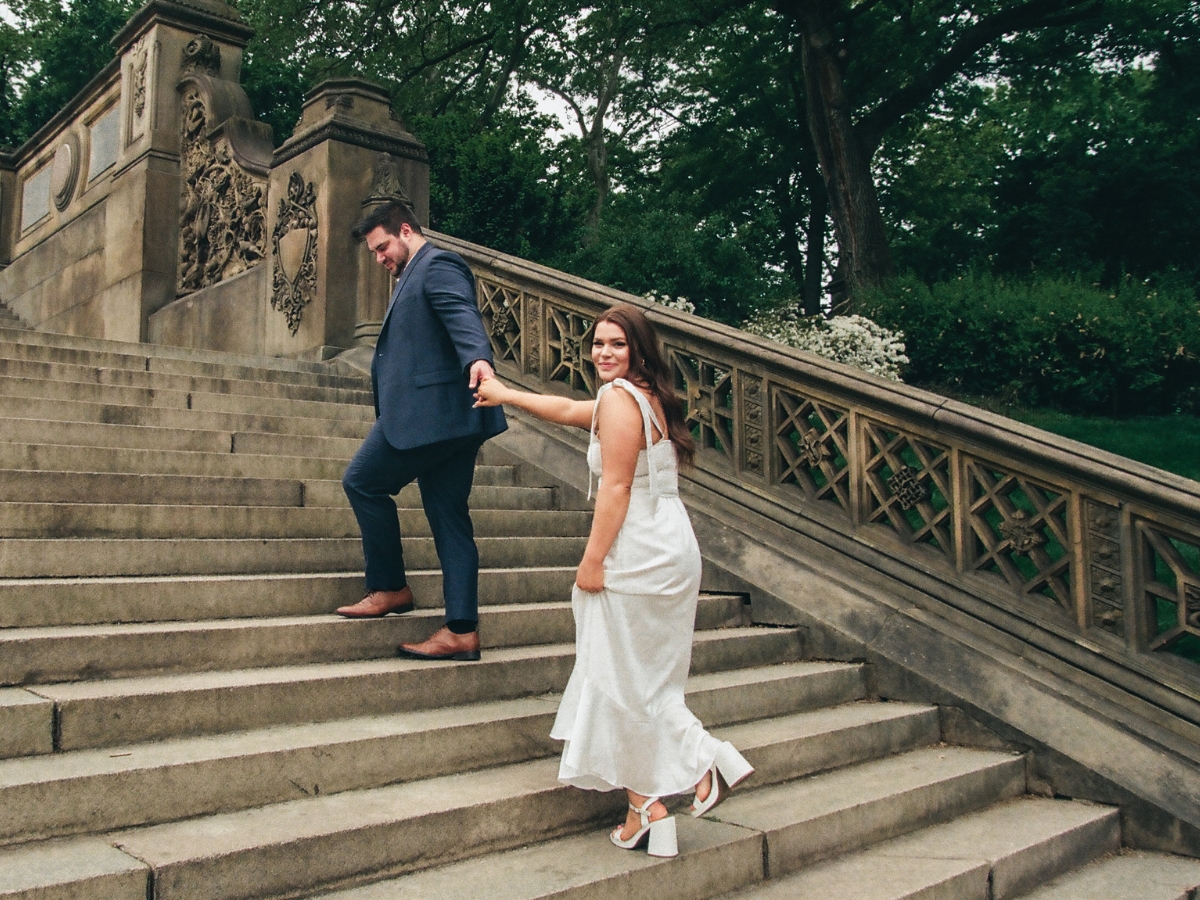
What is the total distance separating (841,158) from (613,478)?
48.5ft

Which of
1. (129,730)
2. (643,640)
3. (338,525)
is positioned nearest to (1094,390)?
(338,525)

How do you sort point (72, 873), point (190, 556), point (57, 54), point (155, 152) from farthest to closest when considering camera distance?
point (57, 54) → point (155, 152) → point (190, 556) → point (72, 873)

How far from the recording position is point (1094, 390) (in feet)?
40.0

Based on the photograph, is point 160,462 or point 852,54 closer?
point 160,462

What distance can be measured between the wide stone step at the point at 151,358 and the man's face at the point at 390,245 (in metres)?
3.77

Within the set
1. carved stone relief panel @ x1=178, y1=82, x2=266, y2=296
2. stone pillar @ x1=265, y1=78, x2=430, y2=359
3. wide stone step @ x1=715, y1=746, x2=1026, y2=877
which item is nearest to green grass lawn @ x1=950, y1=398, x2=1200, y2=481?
wide stone step @ x1=715, y1=746, x2=1026, y2=877

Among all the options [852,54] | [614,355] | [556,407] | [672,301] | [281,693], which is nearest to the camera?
[614,355]

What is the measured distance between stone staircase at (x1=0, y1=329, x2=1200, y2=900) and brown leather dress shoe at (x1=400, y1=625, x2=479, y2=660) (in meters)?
0.06

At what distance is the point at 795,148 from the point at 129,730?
27.7m

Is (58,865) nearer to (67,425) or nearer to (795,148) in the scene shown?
(67,425)

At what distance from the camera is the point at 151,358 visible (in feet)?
25.6

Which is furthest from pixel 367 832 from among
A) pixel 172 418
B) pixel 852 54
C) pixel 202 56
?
pixel 852 54

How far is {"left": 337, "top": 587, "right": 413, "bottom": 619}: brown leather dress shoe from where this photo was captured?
4.53 metres

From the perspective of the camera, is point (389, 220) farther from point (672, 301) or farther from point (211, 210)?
point (672, 301)
